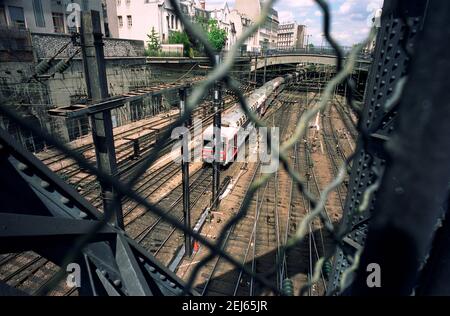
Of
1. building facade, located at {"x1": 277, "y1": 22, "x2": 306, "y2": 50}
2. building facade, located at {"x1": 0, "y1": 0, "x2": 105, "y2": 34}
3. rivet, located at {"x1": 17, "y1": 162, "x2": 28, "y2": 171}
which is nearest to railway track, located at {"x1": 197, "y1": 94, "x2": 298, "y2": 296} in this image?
rivet, located at {"x1": 17, "y1": 162, "x2": 28, "y2": 171}

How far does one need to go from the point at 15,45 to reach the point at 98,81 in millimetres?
14411

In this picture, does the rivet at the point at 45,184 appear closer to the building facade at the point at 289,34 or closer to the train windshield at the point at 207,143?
the train windshield at the point at 207,143

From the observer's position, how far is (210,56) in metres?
0.70

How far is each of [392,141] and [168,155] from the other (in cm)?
1777

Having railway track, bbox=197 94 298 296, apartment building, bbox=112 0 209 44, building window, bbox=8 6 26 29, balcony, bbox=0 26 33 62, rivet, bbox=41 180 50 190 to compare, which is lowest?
railway track, bbox=197 94 298 296

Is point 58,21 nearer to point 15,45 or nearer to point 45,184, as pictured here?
point 15,45

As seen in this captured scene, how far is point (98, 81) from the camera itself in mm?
5449

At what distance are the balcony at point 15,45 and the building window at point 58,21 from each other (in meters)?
10.1

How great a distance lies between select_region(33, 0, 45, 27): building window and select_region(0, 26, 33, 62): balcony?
818cm

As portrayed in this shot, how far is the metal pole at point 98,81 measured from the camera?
5242 mm

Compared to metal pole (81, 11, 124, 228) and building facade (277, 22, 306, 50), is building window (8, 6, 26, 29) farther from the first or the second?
building facade (277, 22, 306, 50)

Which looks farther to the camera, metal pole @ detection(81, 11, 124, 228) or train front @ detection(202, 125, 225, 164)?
train front @ detection(202, 125, 225, 164)

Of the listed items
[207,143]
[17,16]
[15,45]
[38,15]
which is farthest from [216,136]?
[38,15]

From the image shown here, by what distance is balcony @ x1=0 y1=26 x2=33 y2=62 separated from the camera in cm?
1484
